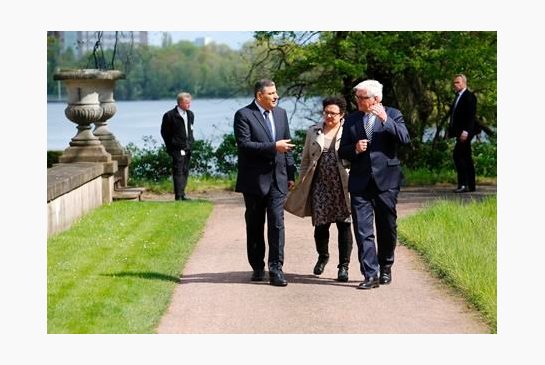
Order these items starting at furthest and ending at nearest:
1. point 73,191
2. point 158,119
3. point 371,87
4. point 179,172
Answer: point 158,119, point 179,172, point 73,191, point 371,87

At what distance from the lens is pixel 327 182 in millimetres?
11859

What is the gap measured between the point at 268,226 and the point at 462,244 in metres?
2.52

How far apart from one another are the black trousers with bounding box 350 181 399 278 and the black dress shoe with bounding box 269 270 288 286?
0.73 m

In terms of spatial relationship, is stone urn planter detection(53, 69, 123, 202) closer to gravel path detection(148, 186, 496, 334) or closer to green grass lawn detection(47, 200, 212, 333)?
green grass lawn detection(47, 200, 212, 333)

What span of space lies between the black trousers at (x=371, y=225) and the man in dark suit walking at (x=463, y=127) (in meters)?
8.43

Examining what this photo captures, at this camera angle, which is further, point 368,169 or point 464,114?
point 464,114

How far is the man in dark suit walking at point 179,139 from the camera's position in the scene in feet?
64.0

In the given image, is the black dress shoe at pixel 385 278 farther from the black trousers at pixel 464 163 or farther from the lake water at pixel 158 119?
the lake water at pixel 158 119

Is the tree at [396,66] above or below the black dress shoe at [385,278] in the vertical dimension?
above

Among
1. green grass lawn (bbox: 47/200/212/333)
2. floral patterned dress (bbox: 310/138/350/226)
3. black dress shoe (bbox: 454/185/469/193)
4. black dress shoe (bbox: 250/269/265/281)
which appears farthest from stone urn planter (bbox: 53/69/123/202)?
floral patterned dress (bbox: 310/138/350/226)

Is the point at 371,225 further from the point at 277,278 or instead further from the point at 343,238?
the point at 277,278

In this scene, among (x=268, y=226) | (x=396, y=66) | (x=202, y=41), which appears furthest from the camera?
(x=202, y=41)

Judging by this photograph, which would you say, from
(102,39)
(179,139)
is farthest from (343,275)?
(102,39)

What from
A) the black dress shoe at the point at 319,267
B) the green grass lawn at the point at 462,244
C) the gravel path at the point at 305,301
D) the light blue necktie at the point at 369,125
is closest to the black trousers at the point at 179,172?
the green grass lawn at the point at 462,244
